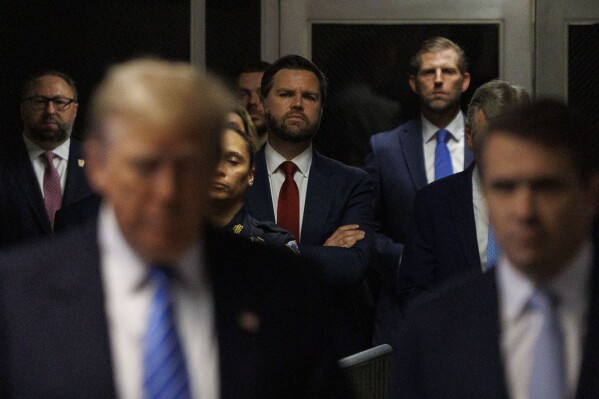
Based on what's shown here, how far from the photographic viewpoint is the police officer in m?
4.20

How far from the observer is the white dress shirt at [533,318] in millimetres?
2055

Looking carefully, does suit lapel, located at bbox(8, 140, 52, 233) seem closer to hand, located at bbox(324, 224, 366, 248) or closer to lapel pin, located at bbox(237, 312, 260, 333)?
hand, located at bbox(324, 224, 366, 248)

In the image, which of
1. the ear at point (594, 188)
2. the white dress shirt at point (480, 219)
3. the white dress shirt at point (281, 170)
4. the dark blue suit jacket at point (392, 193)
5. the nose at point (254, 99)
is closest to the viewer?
the ear at point (594, 188)

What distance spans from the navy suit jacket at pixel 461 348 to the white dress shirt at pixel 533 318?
0.02 meters

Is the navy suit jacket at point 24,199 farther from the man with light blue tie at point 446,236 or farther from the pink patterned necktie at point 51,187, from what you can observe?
the man with light blue tie at point 446,236

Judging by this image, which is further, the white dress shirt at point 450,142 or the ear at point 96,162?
the white dress shirt at point 450,142

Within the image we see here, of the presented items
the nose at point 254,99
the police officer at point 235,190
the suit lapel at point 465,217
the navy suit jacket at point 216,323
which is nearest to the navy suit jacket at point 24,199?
the nose at point 254,99

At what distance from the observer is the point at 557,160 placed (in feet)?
6.72

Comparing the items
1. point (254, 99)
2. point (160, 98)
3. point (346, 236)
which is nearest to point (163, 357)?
point (160, 98)

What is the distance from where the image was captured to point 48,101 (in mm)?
5887

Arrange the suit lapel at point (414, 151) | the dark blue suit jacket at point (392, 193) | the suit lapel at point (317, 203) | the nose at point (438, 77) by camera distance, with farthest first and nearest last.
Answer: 1. the nose at point (438, 77)
2. the suit lapel at point (414, 151)
3. the dark blue suit jacket at point (392, 193)
4. the suit lapel at point (317, 203)

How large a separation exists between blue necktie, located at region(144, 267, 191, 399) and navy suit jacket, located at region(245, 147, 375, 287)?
2747 millimetres

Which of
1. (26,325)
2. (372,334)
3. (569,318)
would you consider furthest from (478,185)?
(26,325)

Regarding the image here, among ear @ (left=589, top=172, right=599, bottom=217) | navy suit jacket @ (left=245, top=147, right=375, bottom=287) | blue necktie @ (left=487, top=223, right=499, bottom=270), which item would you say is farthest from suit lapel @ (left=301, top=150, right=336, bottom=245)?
ear @ (left=589, top=172, right=599, bottom=217)
